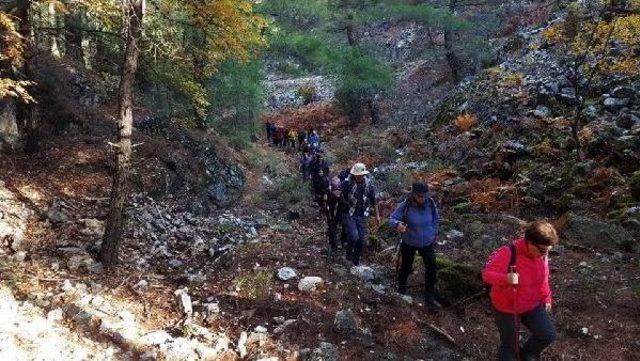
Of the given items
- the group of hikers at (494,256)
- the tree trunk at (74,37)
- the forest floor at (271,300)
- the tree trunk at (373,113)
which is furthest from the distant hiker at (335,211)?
the tree trunk at (373,113)

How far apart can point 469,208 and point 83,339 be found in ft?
30.6

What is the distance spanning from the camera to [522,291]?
4863mm

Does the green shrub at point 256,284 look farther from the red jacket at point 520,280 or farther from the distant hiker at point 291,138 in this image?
the distant hiker at point 291,138

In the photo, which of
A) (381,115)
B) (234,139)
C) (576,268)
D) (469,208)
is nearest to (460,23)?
(381,115)

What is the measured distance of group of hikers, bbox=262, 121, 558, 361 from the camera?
4.81 metres

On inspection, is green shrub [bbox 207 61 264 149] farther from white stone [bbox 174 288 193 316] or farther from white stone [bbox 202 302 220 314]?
white stone [bbox 202 302 220 314]

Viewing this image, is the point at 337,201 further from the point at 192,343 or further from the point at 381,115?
the point at 381,115

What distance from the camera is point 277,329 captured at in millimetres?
6422

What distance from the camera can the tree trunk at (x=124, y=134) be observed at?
7.35m

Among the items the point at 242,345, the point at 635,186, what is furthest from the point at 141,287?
the point at 635,186

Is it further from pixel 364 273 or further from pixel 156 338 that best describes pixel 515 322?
pixel 156 338

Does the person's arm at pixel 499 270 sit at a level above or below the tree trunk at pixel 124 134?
below

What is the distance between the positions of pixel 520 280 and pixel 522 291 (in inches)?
4.5

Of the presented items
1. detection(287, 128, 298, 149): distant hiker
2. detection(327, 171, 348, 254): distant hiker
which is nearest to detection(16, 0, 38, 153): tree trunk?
detection(327, 171, 348, 254): distant hiker
